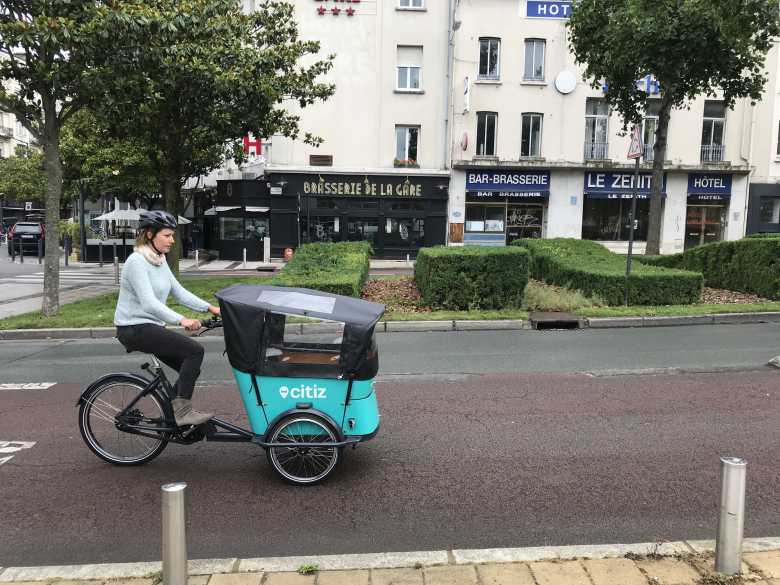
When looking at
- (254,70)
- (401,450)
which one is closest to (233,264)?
(254,70)

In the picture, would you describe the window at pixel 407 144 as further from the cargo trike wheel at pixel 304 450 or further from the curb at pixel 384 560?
the curb at pixel 384 560

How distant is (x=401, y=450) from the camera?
5055 mm

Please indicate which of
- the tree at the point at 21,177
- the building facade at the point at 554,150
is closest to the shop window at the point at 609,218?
the building facade at the point at 554,150

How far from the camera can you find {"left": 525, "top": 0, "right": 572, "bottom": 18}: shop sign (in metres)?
27.8

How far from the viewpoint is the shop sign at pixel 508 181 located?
2870cm

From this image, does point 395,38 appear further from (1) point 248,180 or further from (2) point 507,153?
(1) point 248,180

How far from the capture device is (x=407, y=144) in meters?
28.7

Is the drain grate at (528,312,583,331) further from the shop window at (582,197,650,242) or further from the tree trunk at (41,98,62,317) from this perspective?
the shop window at (582,197,650,242)

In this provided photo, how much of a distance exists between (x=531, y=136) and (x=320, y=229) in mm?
10903

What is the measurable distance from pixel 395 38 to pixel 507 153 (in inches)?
291

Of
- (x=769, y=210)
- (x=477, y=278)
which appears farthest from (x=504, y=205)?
(x=477, y=278)

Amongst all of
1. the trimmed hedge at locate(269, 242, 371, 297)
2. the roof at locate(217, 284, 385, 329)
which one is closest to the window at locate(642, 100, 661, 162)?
the trimmed hedge at locate(269, 242, 371, 297)

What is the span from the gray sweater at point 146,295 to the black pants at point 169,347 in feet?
0.22

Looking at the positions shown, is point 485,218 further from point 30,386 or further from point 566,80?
point 30,386
